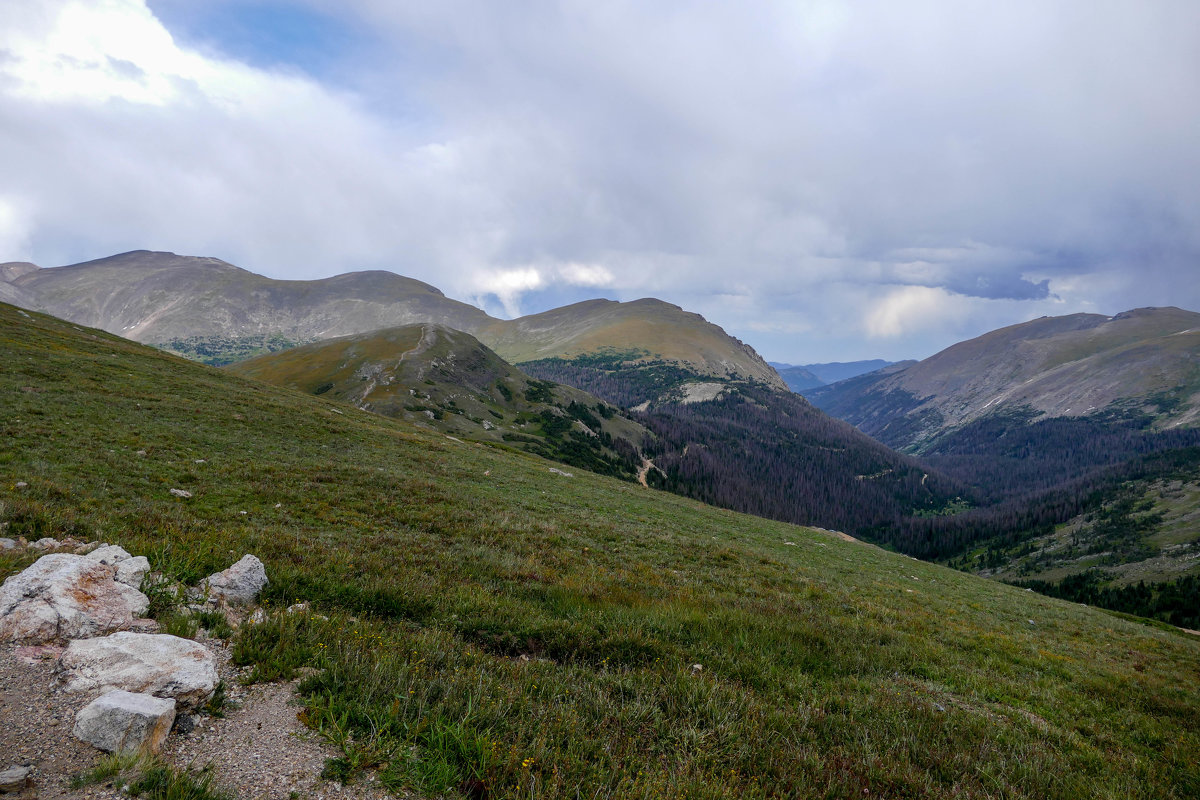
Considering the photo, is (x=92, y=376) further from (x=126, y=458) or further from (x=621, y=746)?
(x=621, y=746)

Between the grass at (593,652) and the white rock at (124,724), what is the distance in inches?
46.9

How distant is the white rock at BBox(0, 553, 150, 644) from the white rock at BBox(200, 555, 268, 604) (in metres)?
0.92

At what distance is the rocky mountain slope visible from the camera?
97.0m

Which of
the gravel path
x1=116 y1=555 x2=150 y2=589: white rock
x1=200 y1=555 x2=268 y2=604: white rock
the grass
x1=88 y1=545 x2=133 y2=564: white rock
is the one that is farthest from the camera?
x1=200 y1=555 x2=268 y2=604: white rock

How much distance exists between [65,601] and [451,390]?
111m

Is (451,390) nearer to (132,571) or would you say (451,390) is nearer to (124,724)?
(132,571)

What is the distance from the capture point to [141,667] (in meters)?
4.85

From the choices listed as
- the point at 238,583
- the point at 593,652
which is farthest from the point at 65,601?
the point at 593,652

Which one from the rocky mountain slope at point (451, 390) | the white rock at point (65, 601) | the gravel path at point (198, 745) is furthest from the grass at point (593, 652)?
the rocky mountain slope at point (451, 390)

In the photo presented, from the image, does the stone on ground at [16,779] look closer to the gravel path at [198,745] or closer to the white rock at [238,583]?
the gravel path at [198,745]

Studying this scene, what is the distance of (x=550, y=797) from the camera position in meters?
4.32

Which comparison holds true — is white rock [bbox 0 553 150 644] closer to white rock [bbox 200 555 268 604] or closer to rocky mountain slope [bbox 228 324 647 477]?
white rock [bbox 200 555 268 604]

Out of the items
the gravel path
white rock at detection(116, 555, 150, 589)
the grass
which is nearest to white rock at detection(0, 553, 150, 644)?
white rock at detection(116, 555, 150, 589)

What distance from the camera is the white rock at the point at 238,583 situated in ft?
23.9
